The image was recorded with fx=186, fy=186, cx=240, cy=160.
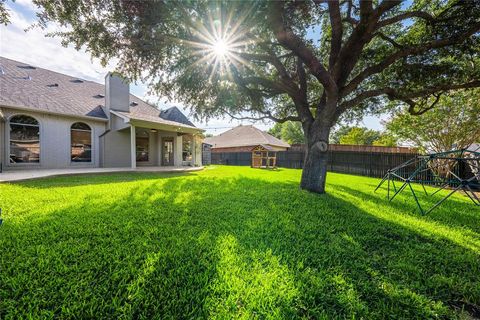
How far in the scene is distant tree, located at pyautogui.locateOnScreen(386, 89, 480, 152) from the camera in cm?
932

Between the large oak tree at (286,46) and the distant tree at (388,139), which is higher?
the large oak tree at (286,46)

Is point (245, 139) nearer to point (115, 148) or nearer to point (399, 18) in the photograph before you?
point (115, 148)

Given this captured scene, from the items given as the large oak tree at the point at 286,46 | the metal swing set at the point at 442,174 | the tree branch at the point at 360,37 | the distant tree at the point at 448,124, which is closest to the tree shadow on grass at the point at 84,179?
the large oak tree at the point at 286,46

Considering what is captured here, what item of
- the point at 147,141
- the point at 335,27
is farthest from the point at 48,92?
the point at 335,27

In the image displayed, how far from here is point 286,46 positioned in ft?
15.8

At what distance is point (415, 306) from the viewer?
5.25ft

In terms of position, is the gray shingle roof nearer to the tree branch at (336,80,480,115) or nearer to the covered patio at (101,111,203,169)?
the covered patio at (101,111,203,169)

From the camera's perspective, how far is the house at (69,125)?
8.54 m

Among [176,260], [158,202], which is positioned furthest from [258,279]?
[158,202]

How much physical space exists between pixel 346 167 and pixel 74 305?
1669 centimetres

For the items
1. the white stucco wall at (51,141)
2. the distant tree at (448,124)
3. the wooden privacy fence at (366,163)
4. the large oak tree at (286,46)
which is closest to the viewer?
the large oak tree at (286,46)

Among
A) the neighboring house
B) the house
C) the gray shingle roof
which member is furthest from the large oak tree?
the neighboring house

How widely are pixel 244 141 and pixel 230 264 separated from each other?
25.4 meters

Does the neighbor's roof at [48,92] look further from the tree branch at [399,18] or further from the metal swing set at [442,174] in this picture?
the metal swing set at [442,174]
